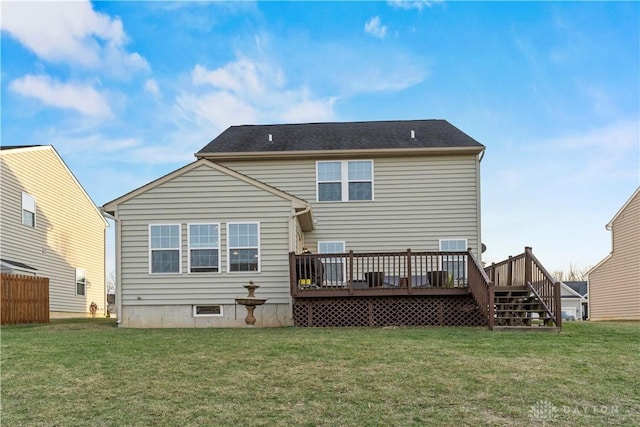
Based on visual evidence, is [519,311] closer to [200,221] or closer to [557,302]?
[557,302]

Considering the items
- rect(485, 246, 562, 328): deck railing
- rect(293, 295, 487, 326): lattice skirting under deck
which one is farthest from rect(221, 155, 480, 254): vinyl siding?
rect(293, 295, 487, 326): lattice skirting under deck

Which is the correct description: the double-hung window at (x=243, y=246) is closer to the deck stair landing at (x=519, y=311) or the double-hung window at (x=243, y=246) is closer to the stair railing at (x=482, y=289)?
the stair railing at (x=482, y=289)

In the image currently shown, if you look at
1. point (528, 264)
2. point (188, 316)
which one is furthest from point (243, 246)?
point (528, 264)

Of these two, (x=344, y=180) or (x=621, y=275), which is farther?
(x=621, y=275)

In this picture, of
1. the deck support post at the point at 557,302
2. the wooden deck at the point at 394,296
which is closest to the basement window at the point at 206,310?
the wooden deck at the point at 394,296

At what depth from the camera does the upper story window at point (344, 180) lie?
631 inches

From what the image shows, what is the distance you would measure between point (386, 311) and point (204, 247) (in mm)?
4709

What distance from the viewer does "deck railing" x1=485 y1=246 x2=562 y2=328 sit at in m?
10.7

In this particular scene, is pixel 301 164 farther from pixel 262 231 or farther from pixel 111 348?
pixel 111 348

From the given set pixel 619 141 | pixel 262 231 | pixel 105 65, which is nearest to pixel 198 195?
pixel 262 231

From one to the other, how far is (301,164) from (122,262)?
19.3ft

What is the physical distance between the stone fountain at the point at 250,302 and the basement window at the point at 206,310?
878 millimetres

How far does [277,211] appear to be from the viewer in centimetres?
1320

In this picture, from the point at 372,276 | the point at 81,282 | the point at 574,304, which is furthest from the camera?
the point at 574,304
